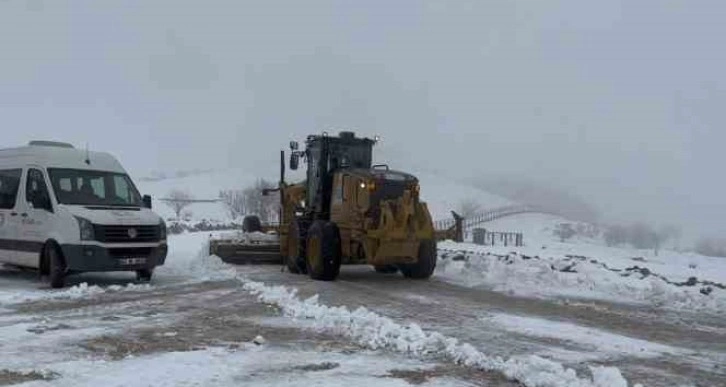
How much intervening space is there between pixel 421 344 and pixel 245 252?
1294 cm

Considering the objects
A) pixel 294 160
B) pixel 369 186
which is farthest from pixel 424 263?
pixel 294 160

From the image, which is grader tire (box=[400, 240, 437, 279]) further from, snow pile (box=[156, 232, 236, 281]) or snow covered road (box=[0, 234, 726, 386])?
snow pile (box=[156, 232, 236, 281])

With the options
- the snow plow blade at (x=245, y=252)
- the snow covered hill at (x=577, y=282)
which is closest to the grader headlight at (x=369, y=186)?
the snow covered hill at (x=577, y=282)

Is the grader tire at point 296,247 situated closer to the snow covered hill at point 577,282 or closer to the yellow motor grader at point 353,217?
the yellow motor grader at point 353,217

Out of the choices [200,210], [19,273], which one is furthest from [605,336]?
[200,210]

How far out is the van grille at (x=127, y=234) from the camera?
587 inches

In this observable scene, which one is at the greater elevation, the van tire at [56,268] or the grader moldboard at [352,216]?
the grader moldboard at [352,216]

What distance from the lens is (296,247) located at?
61.8 feet

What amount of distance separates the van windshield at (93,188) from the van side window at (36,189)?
0.18 m

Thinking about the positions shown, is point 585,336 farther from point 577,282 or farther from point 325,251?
point 325,251

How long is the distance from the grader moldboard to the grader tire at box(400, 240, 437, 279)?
2cm

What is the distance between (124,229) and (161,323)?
16.0 feet

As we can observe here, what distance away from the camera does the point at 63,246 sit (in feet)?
49.0

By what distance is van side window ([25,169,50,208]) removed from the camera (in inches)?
611
